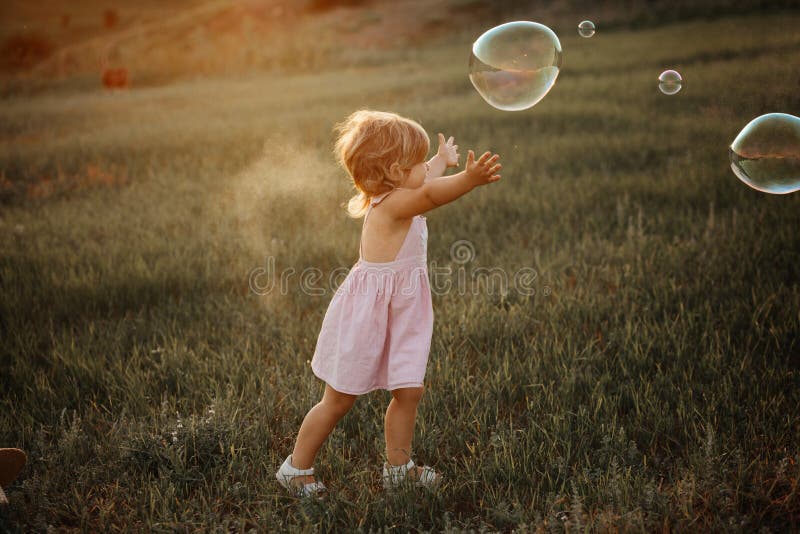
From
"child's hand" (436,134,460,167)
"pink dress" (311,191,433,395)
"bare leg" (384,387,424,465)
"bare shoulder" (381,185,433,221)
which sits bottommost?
"bare leg" (384,387,424,465)

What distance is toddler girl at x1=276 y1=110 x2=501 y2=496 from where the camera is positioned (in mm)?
2510

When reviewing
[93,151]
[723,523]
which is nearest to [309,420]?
[723,523]

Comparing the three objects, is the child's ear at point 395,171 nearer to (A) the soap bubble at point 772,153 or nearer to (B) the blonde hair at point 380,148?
(B) the blonde hair at point 380,148

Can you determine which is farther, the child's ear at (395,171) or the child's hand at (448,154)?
the child's hand at (448,154)

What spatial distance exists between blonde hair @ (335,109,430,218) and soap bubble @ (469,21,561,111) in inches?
50.2

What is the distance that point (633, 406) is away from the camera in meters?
3.20

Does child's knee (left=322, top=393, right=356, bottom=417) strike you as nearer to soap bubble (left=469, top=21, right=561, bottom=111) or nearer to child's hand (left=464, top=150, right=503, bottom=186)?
child's hand (left=464, top=150, right=503, bottom=186)

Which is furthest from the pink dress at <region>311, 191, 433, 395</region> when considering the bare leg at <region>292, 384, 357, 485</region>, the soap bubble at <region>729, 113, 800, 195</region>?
the soap bubble at <region>729, 113, 800, 195</region>

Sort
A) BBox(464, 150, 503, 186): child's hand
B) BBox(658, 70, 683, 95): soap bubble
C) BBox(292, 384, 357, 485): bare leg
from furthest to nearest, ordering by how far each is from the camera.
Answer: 1. BBox(658, 70, 683, 95): soap bubble
2. BBox(292, 384, 357, 485): bare leg
3. BBox(464, 150, 503, 186): child's hand

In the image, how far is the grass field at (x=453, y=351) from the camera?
8.47 ft

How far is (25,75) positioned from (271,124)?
20489mm

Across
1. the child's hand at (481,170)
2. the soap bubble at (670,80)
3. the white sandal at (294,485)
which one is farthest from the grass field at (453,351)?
the child's hand at (481,170)

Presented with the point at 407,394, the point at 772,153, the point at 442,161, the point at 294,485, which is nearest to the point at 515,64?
the point at 442,161

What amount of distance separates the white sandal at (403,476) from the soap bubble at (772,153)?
8.94 feet
